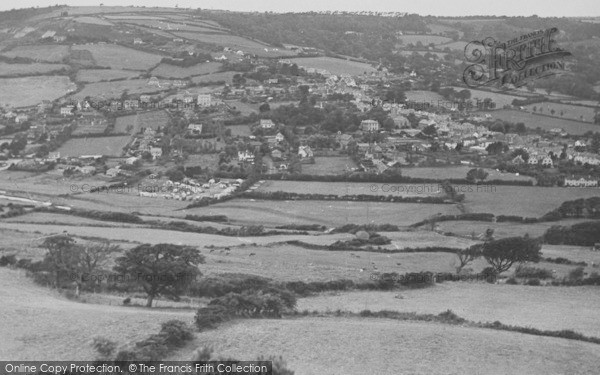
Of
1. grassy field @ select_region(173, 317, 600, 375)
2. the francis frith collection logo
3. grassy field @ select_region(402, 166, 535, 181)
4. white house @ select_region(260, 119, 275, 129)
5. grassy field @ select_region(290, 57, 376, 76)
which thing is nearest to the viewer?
grassy field @ select_region(173, 317, 600, 375)

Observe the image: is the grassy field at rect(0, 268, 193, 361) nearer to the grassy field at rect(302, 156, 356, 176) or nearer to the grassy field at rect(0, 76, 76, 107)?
the grassy field at rect(302, 156, 356, 176)

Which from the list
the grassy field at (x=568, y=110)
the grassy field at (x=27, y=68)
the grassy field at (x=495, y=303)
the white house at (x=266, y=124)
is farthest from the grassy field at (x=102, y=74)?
the grassy field at (x=495, y=303)

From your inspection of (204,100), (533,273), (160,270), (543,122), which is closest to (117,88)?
(204,100)

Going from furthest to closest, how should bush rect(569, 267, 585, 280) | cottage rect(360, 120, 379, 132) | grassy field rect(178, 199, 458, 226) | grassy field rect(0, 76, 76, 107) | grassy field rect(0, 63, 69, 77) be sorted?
grassy field rect(0, 63, 69, 77)
grassy field rect(0, 76, 76, 107)
cottage rect(360, 120, 379, 132)
grassy field rect(178, 199, 458, 226)
bush rect(569, 267, 585, 280)

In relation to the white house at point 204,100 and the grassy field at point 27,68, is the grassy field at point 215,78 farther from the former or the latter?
the grassy field at point 27,68

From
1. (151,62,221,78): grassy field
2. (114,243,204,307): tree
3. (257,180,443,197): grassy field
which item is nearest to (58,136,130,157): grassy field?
(257,180,443,197): grassy field

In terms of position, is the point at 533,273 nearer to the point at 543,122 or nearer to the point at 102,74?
the point at 543,122

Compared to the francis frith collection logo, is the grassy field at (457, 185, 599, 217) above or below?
below
